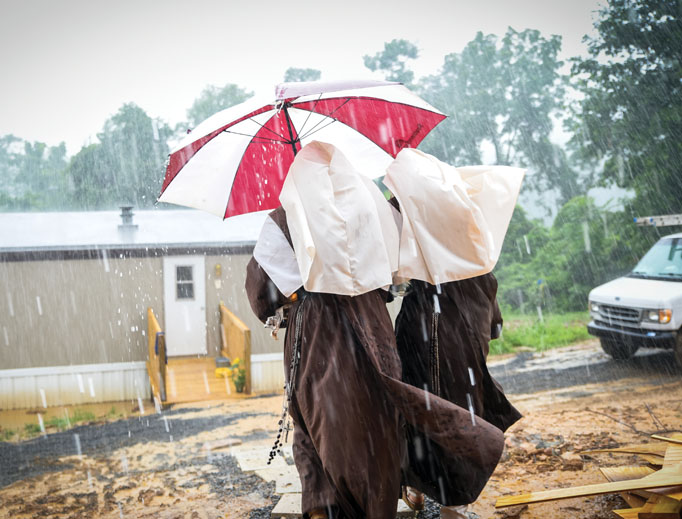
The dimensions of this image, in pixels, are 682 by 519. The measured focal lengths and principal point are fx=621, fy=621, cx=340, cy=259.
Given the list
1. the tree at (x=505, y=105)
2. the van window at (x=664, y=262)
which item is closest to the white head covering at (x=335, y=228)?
the van window at (x=664, y=262)

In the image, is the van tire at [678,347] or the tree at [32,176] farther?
the tree at [32,176]

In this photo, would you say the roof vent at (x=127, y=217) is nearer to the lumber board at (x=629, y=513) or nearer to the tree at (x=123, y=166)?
the lumber board at (x=629, y=513)

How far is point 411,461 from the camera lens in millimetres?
3510

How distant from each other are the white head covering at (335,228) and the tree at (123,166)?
23.5 metres

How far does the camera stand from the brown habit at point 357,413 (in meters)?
2.96

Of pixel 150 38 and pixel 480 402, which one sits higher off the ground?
pixel 150 38

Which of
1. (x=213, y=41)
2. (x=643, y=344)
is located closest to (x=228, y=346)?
(x=643, y=344)

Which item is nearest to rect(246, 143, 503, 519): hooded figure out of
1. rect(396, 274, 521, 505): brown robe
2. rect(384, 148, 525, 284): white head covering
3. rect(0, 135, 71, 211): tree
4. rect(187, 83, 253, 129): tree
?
rect(384, 148, 525, 284): white head covering

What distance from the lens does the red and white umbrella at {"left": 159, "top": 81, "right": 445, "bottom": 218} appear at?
12.5 ft

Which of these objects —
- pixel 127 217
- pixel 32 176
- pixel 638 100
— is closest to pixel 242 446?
pixel 127 217

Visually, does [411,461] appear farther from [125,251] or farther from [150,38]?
[150,38]

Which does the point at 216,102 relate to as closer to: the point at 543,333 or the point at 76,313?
the point at 543,333

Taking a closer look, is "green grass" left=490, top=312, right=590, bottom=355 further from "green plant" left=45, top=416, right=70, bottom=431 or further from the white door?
"green plant" left=45, top=416, right=70, bottom=431

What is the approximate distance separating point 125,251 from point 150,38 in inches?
2944
